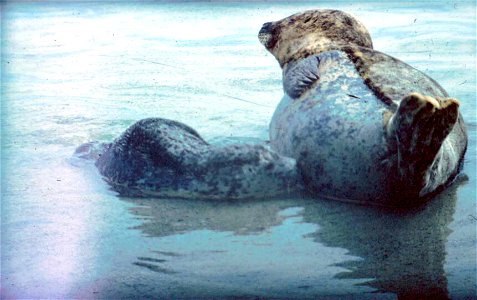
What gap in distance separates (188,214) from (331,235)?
0.69 metres

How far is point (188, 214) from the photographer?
4410mm

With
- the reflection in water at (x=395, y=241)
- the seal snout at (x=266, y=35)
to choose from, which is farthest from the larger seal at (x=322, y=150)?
the seal snout at (x=266, y=35)

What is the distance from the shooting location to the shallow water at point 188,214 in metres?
3.67

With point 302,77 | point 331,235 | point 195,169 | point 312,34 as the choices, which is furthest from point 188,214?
point 312,34

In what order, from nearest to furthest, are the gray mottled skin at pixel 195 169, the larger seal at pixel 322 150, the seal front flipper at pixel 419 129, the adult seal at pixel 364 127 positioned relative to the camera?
the seal front flipper at pixel 419 129 → the adult seal at pixel 364 127 → the larger seal at pixel 322 150 → the gray mottled skin at pixel 195 169

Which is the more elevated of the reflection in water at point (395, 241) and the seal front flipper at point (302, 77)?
the seal front flipper at point (302, 77)

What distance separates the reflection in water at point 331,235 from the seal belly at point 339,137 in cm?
11

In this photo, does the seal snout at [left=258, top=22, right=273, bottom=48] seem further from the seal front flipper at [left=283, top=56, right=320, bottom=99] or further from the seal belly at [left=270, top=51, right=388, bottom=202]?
the seal belly at [left=270, top=51, right=388, bottom=202]

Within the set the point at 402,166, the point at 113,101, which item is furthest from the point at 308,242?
the point at 113,101

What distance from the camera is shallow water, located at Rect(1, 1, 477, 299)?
12.0 feet

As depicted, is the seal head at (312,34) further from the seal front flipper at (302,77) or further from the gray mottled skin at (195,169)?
the gray mottled skin at (195,169)

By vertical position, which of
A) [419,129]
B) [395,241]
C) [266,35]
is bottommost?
[395,241]

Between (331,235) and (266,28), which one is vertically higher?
(266,28)

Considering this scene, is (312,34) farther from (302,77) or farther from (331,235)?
(331,235)
